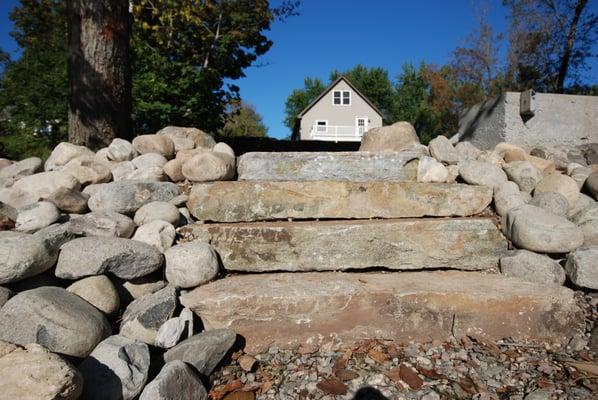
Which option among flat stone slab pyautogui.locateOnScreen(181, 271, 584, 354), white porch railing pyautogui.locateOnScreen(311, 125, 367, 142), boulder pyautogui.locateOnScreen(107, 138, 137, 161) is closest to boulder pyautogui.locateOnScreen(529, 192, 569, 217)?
flat stone slab pyautogui.locateOnScreen(181, 271, 584, 354)

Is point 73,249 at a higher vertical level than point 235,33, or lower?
lower

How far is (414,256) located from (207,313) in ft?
4.82

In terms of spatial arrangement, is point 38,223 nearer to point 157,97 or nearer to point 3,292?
point 3,292

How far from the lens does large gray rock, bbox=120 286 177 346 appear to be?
185 cm

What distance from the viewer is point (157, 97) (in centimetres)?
862

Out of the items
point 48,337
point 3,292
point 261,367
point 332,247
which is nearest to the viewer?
point 48,337

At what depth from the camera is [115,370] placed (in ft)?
5.02

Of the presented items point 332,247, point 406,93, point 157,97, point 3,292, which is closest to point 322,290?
point 332,247

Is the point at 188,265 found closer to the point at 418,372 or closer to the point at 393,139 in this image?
the point at 418,372

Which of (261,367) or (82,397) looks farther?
(261,367)

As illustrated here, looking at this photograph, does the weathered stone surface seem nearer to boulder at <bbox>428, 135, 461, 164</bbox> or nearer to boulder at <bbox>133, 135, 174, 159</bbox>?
boulder at <bbox>133, 135, 174, 159</bbox>

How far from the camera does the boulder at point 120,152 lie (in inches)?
126

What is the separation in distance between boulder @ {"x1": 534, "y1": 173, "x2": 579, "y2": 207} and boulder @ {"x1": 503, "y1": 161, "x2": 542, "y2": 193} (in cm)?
6

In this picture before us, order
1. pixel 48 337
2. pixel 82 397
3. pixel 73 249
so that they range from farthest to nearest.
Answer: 1. pixel 73 249
2. pixel 48 337
3. pixel 82 397
